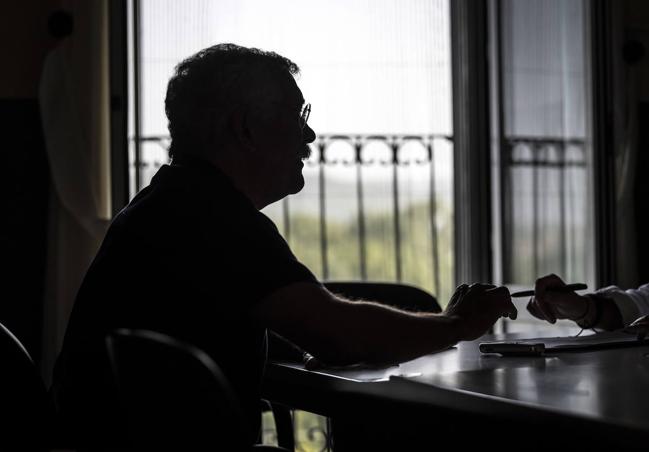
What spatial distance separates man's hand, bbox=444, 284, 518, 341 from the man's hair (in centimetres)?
51

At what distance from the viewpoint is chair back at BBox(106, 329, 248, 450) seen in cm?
92

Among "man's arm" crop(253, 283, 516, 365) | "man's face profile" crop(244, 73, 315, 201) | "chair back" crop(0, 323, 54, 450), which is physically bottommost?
"chair back" crop(0, 323, 54, 450)

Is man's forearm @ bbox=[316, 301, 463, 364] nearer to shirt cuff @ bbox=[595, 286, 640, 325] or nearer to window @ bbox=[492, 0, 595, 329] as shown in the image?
shirt cuff @ bbox=[595, 286, 640, 325]

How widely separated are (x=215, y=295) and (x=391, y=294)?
96 cm

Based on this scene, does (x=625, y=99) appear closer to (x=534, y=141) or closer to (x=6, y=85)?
(x=534, y=141)

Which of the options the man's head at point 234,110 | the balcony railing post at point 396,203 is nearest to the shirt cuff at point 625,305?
the man's head at point 234,110

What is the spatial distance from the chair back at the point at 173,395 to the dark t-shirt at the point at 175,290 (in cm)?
27

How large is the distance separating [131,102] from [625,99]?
1.91 m

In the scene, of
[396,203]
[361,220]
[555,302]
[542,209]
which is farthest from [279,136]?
[361,220]

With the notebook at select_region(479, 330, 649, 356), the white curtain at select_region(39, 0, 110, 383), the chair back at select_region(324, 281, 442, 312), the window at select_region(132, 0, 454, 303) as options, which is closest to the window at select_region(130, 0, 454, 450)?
the window at select_region(132, 0, 454, 303)

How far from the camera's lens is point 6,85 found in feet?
11.3

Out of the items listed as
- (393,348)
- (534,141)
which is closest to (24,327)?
(534,141)

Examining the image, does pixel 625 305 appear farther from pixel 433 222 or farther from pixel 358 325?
pixel 433 222

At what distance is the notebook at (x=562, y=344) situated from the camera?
1.53 meters
